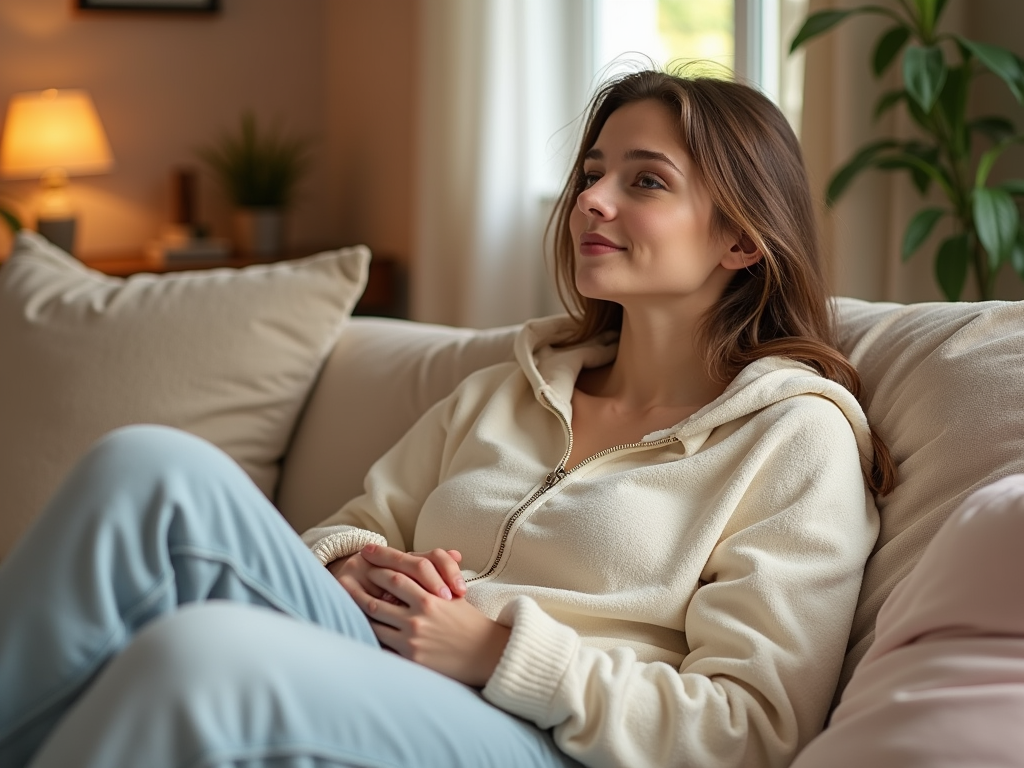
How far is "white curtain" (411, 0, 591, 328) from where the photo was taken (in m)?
3.60

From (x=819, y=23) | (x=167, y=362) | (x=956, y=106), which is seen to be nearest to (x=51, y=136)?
(x=167, y=362)

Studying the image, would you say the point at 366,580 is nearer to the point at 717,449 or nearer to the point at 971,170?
the point at 717,449

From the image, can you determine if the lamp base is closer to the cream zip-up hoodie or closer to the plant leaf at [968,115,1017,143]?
the cream zip-up hoodie

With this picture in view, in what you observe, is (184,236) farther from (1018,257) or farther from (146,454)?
(146,454)

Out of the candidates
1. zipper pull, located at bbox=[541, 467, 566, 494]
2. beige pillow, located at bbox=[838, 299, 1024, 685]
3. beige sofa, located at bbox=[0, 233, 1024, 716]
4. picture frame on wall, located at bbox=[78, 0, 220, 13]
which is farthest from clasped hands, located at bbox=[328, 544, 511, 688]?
picture frame on wall, located at bbox=[78, 0, 220, 13]

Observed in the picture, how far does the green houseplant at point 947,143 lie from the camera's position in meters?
2.20

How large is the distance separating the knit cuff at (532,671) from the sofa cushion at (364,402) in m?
0.74

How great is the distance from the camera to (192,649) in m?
0.99

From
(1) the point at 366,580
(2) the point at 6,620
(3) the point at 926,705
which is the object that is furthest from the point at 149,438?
(3) the point at 926,705

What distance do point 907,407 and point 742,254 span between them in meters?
0.31

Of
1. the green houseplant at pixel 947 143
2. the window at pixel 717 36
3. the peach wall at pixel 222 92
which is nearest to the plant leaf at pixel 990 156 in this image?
the green houseplant at pixel 947 143

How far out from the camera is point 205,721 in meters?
0.95

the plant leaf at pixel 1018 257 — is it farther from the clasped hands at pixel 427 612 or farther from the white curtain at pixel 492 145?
the white curtain at pixel 492 145

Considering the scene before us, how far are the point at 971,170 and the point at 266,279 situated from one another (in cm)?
146
